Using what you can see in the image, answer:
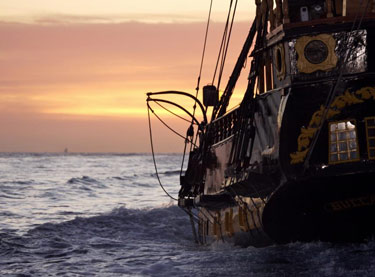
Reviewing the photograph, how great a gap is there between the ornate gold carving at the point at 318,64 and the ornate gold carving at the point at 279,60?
0.42 m

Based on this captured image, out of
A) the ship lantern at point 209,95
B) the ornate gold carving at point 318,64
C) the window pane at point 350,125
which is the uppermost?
the ship lantern at point 209,95

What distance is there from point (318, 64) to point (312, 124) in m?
1.07

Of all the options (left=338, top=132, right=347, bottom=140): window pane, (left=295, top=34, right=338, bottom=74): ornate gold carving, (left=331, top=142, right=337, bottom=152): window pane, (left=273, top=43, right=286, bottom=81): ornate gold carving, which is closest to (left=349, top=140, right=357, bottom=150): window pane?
(left=338, top=132, right=347, bottom=140): window pane

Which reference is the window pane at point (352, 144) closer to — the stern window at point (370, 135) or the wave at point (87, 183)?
the stern window at point (370, 135)

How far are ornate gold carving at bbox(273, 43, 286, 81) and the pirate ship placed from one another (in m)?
0.02

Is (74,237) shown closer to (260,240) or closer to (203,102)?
(203,102)

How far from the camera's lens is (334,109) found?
15.9 meters

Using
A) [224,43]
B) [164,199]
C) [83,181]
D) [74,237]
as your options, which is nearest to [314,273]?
[224,43]

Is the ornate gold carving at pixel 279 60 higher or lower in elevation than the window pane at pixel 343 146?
higher

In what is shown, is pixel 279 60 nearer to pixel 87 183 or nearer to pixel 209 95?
pixel 209 95

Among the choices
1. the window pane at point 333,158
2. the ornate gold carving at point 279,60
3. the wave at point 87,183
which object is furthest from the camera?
the wave at point 87,183

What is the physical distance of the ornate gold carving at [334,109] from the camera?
15883 millimetres

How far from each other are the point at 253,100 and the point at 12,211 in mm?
22705

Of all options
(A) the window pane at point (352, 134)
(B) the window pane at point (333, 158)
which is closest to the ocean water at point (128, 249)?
(B) the window pane at point (333, 158)
